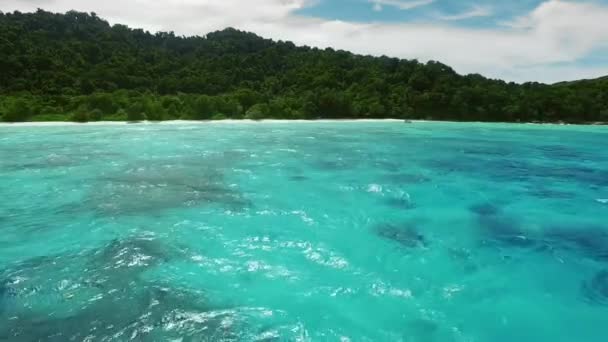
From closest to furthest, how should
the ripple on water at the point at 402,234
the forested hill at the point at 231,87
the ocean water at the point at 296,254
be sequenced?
the ocean water at the point at 296,254 < the ripple on water at the point at 402,234 < the forested hill at the point at 231,87

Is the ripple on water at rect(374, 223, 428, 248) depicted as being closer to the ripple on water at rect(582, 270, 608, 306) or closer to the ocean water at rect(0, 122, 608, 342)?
the ocean water at rect(0, 122, 608, 342)

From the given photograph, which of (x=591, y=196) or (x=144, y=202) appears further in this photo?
(x=591, y=196)

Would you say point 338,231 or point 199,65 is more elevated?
point 199,65

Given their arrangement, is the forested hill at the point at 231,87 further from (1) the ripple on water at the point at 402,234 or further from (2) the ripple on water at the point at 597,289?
(2) the ripple on water at the point at 597,289

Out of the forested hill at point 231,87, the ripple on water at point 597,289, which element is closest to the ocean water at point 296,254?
the ripple on water at point 597,289

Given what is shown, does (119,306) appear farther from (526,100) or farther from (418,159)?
(526,100)

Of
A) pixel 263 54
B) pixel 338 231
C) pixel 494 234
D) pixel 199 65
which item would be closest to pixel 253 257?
pixel 338 231
